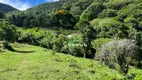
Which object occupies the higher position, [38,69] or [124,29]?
[124,29]

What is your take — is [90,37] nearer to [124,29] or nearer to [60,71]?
[124,29]

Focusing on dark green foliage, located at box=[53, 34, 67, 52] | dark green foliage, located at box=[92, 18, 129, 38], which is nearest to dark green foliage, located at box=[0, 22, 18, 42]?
dark green foliage, located at box=[53, 34, 67, 52]

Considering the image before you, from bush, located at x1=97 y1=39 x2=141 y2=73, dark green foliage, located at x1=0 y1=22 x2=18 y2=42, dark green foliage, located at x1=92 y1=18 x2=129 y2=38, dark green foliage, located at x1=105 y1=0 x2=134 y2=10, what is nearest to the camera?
bush, located at x1=97 y1=39 x2=141 y2=73

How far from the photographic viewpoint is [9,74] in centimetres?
4375

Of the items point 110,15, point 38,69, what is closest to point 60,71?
point 38,69

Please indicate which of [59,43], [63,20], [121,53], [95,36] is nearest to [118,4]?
[63,20]

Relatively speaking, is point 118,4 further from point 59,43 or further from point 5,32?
point 5,32

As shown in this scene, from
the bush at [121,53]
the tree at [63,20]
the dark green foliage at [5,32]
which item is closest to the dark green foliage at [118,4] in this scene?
the tree at [63,20]

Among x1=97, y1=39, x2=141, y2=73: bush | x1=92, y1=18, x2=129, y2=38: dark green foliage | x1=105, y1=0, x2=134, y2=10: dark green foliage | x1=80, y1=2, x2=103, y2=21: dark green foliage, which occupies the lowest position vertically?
x1=97, y1=39, x2=141, y2=73: bush

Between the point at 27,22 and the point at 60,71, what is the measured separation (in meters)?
114

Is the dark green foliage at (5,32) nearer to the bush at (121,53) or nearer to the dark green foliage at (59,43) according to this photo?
the dark green foliage at (59,43)

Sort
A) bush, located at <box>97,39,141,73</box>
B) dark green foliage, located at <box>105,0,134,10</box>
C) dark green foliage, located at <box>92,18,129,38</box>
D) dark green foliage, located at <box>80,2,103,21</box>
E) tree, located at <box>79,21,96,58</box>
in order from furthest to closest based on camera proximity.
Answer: dark green foliage, located at <box>105,0,134,10</box> → dark green foliage, located at <box>80,2,103,21</box> → dark green foliage, located at <box>92,18,129,38</box> → tree, located at <box>79,21,96,58</box> → bush, located at <box>97,39,141,73</box>

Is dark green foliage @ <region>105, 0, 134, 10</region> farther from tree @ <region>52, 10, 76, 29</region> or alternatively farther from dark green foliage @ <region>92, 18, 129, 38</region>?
dark green foliage @ <region>92, 18, 129, 38</region>

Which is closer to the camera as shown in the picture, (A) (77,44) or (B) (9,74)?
(B) (9,74)
